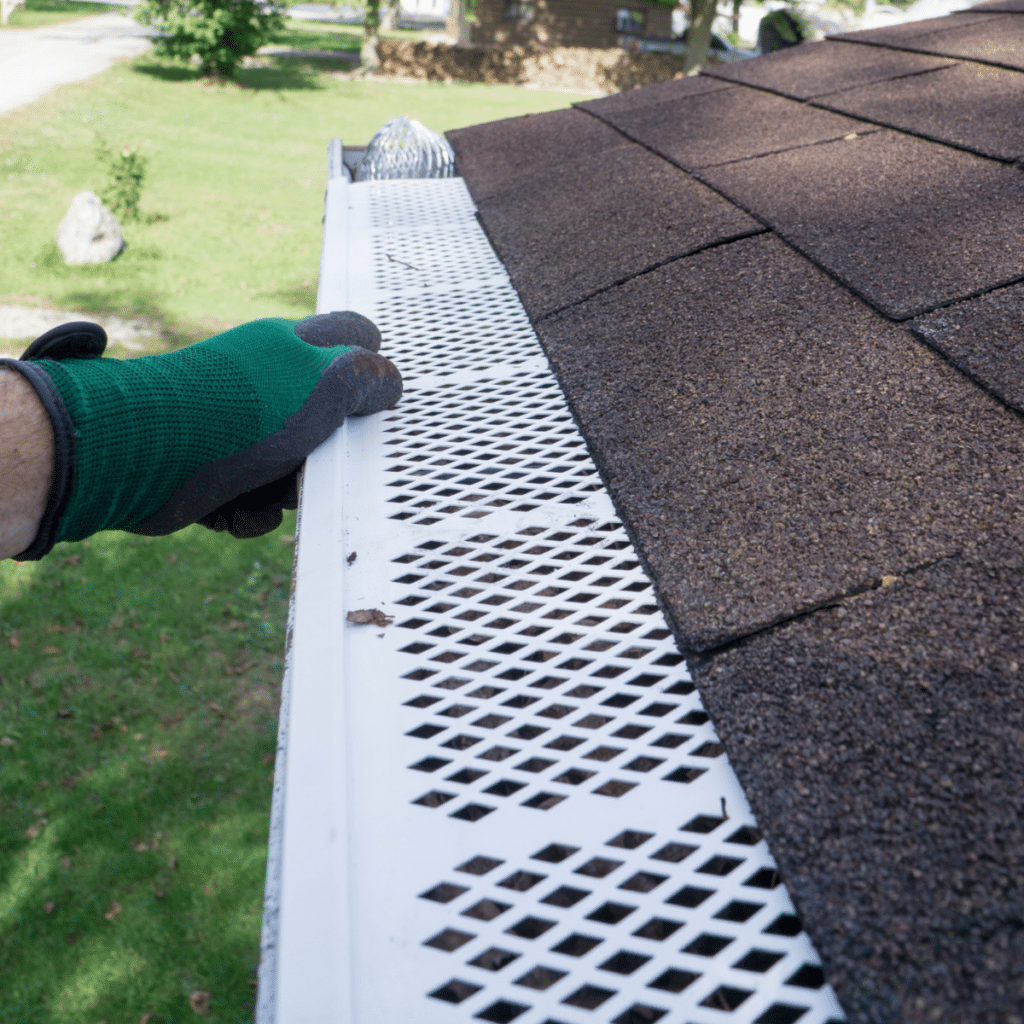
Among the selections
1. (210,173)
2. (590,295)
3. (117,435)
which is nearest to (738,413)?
(590,295)

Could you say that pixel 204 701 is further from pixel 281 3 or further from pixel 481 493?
pixel 281 3

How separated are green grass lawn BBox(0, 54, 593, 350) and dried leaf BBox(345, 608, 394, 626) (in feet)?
21.2

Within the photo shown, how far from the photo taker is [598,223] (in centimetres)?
277

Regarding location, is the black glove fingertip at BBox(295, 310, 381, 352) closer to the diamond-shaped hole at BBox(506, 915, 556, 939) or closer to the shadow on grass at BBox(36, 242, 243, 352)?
the diamond-shaped hole at BBox(506, 915, 556, 939)

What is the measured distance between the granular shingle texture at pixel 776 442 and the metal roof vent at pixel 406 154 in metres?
2.15

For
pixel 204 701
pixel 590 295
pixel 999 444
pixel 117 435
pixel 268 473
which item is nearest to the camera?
pixel 999 444

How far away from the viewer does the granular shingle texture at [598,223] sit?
2.46 metres

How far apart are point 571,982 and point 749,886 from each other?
235mm

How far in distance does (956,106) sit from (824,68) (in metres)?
1.27

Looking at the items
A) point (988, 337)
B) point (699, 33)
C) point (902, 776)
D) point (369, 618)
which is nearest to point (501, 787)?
point (369, 618)

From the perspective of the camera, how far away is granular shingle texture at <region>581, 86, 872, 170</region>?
306 centimetres

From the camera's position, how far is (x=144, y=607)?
14.4ft

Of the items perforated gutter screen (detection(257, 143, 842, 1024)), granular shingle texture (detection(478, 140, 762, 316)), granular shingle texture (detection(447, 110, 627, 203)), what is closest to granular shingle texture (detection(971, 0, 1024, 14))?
granular shingle texture (detection(447, 110, 627, 203))

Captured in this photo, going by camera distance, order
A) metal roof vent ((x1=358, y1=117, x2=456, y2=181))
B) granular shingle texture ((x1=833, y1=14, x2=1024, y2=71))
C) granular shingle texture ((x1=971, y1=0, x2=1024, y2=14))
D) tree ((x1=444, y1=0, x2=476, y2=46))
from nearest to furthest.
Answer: granular shingle texture ((x1=833, y1=14, x2=1024, y2=71)) < metal roof vent ((x1=358, y1=117, x2=456, y2=181)) < granular shingle texture ((x1=971, y1=0, x2=1024, y2=14)) < tree ((x1=444, y1=0, x2=476, y2=46))
